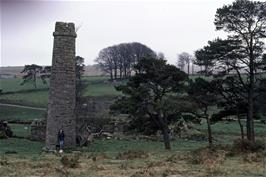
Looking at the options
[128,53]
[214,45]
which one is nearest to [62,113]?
→ [214,45]

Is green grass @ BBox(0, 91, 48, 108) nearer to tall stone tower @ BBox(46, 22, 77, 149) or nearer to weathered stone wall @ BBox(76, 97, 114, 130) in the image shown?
weathered stone wall @ BBox(76, 97, 114, 130)

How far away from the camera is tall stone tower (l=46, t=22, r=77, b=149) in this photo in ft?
120

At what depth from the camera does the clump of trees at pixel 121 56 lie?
116812mm

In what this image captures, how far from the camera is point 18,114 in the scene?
67.2 metres

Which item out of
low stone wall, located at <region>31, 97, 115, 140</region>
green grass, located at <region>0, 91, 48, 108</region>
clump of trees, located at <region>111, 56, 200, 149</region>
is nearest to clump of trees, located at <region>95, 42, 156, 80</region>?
green grass, located at <region>0, 91, 48, 108</region>

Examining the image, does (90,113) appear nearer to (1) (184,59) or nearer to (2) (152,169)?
(2) (152,169)

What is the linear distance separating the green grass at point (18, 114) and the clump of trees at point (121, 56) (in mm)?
46212

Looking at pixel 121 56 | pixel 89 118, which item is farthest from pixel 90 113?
pixel 121 56

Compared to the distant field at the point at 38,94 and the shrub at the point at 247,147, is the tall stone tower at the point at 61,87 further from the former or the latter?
the distant field at the point at 38,94

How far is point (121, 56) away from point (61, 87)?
8367 cm

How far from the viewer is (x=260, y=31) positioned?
121ft

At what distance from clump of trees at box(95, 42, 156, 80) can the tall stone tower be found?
76.6 m

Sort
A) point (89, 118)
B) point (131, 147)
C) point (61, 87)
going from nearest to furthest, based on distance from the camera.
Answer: point (61, 87)
point (131, 147)
point (89, 118)

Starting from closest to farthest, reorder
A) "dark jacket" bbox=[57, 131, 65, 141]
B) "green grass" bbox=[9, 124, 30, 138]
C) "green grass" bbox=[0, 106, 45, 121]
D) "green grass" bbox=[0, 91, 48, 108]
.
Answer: "dark jacket" bbox=[57, 131, 65, 141], "green grass" bbox=[9, 124, 30, 138], "green grass" bbox=[0, 106, 45, 121], "green grass" bbox=[0, 91, 48, 108]
